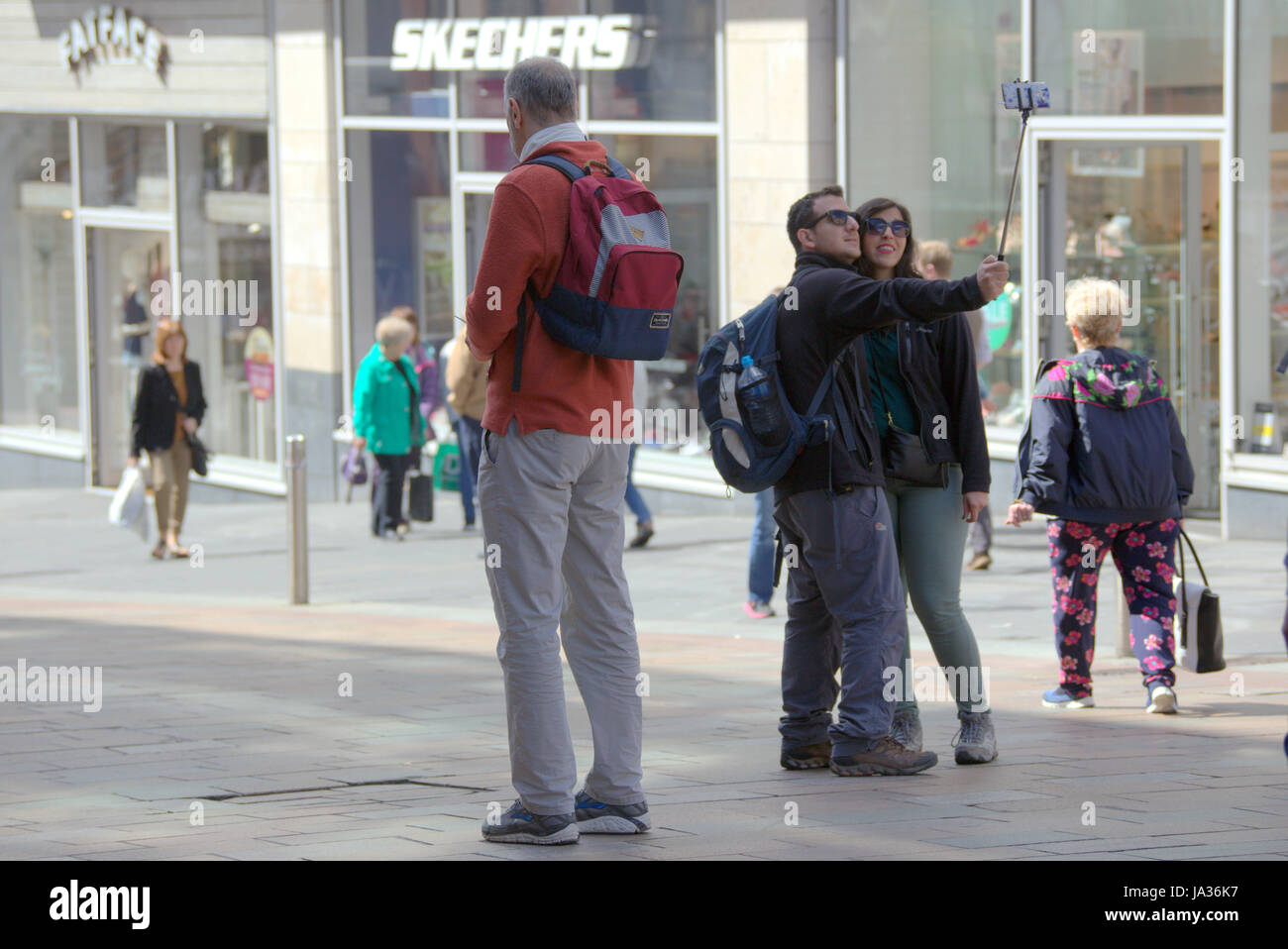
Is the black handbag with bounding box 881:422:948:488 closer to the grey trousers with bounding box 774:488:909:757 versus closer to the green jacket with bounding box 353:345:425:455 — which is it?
the grey trousers with bounding box 774:488:909:757

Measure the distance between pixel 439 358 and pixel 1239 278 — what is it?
708cm

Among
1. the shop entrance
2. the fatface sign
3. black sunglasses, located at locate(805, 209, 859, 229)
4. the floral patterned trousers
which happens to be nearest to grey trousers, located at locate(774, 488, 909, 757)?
black sunglasses, located at locate(805, 209, 859, 229)

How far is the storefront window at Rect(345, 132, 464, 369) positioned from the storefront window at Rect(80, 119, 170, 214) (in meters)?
2.65

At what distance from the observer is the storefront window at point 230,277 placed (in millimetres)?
18016

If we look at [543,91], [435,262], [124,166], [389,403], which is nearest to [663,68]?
[435,262]

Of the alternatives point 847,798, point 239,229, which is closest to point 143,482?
point 239,229

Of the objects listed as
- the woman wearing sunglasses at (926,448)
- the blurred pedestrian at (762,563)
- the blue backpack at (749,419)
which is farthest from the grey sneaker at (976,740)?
the blurred pedestrian at (762,563)

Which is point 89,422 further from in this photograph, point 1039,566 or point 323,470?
point 1039,566

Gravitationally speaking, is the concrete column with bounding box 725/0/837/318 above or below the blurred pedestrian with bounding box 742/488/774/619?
above

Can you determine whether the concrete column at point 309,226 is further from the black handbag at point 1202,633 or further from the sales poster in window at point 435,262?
the black handbag at point 1202,633

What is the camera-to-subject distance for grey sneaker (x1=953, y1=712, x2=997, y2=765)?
6.00 m

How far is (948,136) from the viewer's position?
13.9m

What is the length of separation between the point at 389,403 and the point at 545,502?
949 cm

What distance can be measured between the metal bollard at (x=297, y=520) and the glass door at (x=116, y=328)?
8.70 meters
